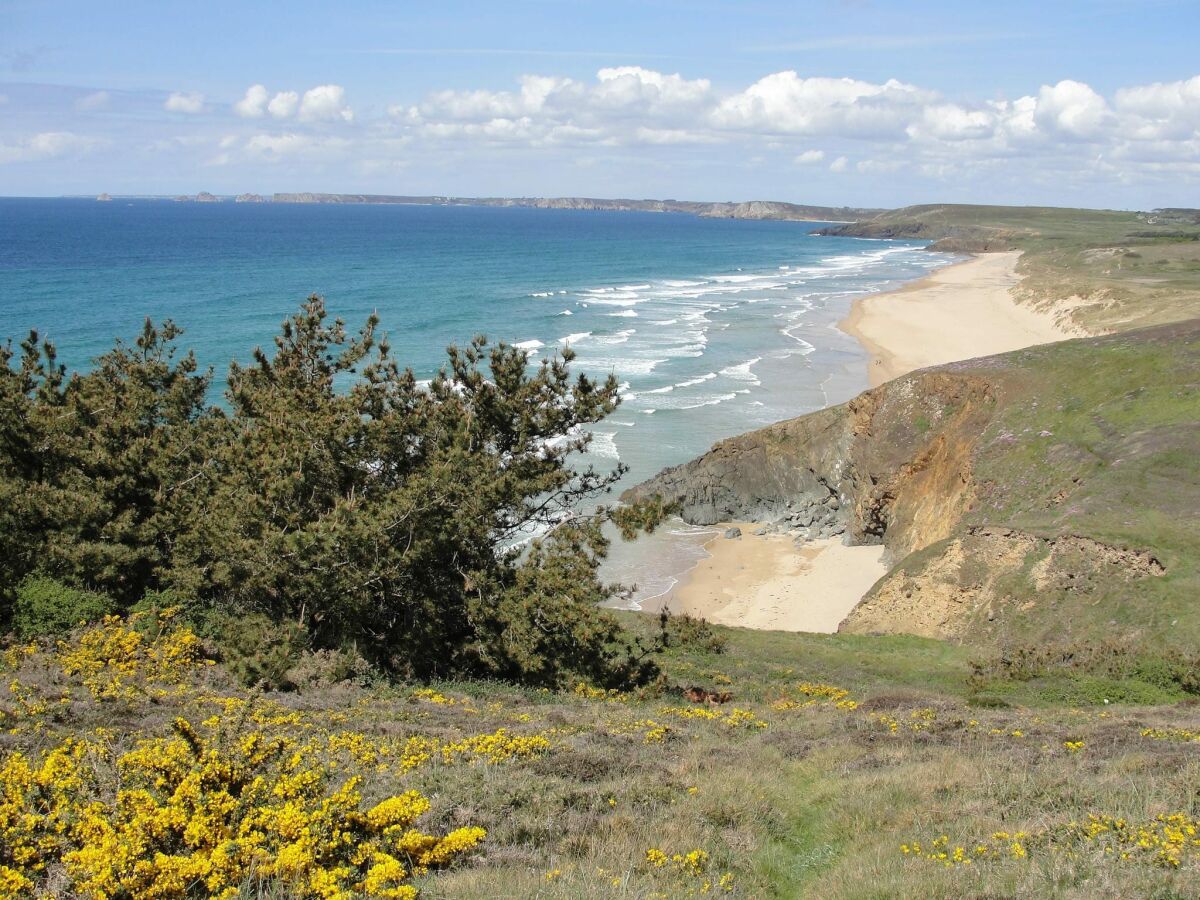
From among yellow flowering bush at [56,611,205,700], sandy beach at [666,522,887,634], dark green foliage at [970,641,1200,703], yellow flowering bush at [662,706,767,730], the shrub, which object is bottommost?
sandy beach at [666,522,887,634]

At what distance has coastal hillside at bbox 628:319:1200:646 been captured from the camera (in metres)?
23.0

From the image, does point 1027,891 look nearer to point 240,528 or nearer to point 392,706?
point 392,706

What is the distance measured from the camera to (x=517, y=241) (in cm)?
18750

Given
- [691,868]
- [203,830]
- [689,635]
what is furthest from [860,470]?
[203,830]

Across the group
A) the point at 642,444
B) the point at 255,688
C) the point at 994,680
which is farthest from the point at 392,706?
the point at 642,444

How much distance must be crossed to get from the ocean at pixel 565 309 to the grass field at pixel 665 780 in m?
18.8

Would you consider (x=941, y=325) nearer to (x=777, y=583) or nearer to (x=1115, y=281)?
(x=1115, y=281)

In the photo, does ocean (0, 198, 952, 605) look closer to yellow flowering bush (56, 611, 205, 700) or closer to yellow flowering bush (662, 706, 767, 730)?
yellow flowering bush (662, 706, 767, 730)

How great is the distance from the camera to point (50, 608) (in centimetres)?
1712

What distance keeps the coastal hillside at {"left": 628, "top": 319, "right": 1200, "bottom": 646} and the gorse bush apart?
10257mm

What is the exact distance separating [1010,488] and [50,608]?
26.7 meters

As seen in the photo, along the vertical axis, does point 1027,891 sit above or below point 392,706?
above

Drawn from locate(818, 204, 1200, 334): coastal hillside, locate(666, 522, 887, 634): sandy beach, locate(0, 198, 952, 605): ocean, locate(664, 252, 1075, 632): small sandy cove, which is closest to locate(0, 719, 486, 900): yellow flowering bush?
locate(664, 252, 1075, 632): small sandy cove

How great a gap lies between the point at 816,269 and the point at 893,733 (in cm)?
13994
